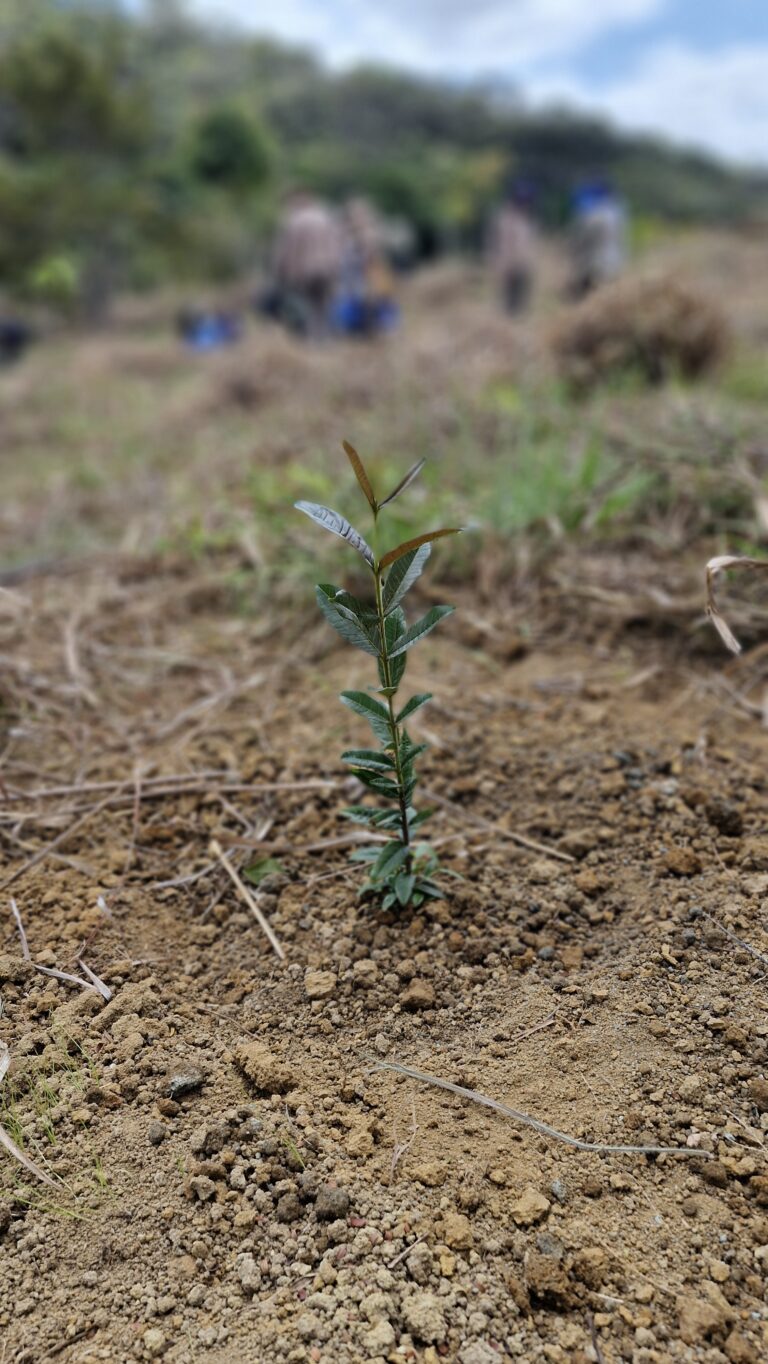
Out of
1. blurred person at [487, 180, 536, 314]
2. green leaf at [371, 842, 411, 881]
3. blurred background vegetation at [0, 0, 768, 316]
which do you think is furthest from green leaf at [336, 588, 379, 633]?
blurred person at [487, 180, 536, 314]

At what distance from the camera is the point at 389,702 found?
1.37 meters

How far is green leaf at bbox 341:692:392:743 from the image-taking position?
1.39 metres

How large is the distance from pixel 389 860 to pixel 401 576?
479 millimetres

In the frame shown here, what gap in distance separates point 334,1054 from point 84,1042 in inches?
15.0

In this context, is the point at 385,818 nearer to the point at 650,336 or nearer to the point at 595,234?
the point at 650,336

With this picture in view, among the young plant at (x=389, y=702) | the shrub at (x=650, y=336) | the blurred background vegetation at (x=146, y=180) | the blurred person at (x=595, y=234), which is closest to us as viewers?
the young plant at (x=389, y=702)

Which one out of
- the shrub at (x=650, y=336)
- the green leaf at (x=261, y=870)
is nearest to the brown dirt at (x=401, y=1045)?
the green leaf at (x=261, y=870)

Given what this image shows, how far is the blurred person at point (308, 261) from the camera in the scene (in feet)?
28.2

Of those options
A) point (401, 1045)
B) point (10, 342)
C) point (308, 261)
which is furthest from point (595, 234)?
point (401, 1045)

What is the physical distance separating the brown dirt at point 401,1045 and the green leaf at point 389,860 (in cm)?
11

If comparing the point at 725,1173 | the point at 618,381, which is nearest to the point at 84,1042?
the point at 725,1173

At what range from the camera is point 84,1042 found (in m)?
1.32

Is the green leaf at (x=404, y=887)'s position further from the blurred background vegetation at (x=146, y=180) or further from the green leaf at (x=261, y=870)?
the blurred background vegetation at (x=146, y=180)

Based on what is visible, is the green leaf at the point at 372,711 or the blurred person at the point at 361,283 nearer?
the green leaf at the point at 372,711
